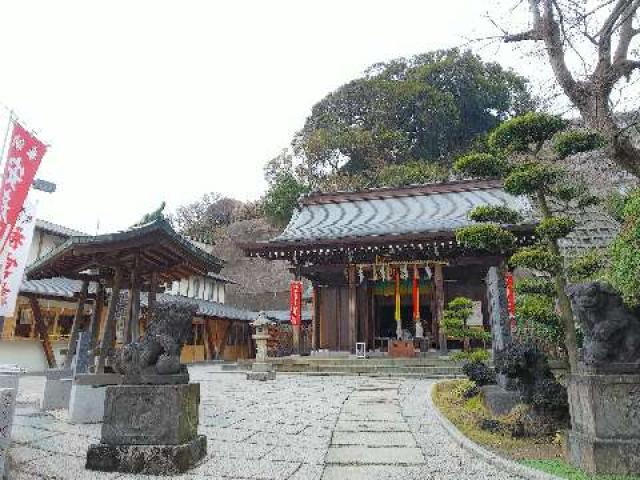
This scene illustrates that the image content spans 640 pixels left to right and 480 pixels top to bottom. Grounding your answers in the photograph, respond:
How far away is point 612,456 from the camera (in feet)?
12.8

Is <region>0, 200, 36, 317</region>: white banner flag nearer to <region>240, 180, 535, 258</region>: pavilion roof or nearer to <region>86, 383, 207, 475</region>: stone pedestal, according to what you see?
<region>86, 383, 207, 475</region>: stone pedestal

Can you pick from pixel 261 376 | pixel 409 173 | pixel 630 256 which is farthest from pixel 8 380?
pixel 409 173

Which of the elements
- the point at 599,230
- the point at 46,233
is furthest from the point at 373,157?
the point at 46,233

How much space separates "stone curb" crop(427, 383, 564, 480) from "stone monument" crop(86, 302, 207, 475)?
3018 millimetres

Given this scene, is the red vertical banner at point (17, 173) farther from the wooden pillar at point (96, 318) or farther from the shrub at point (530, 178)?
the shrub at point (530, 178)

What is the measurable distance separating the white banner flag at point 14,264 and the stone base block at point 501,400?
308 inches

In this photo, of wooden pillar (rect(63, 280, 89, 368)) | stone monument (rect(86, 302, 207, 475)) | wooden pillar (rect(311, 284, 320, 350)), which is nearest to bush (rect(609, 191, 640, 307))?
stone monument (rect(86, 302, 207, 475))

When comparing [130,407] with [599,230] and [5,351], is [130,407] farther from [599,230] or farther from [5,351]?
[599,230]

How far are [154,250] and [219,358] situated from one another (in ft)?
69.9

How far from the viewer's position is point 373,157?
35.5m

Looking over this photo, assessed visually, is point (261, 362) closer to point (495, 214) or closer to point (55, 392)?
point (55, 392)

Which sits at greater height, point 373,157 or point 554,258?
point 373,157

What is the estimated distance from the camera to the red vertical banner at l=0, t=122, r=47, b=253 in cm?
620

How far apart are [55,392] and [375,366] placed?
30.5ft
